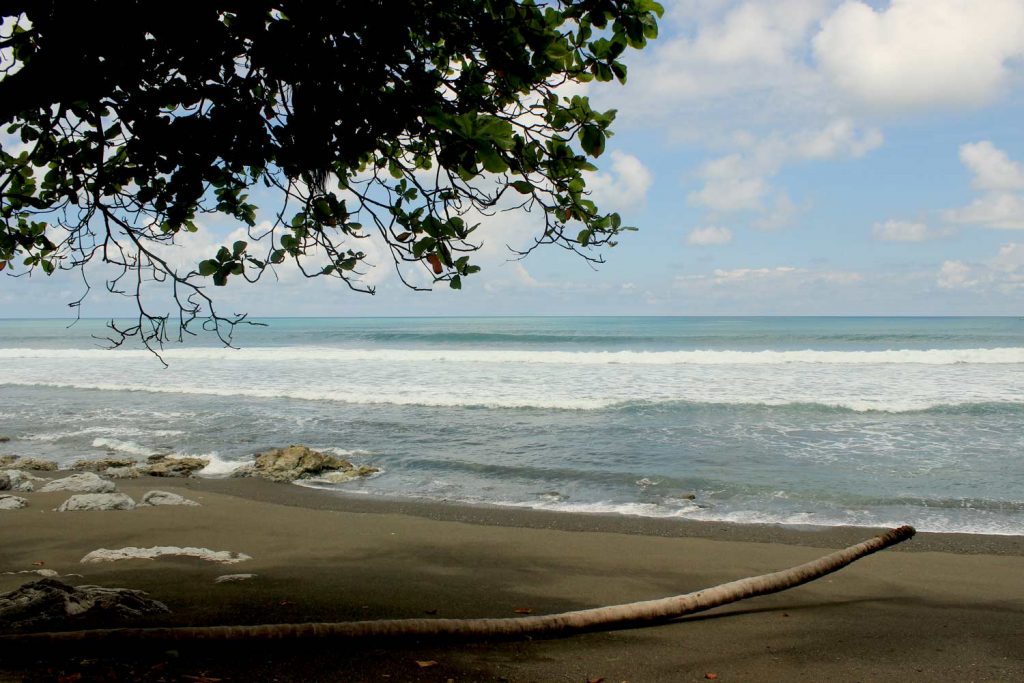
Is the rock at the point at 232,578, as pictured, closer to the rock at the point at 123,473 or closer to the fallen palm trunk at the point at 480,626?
the fallen palm trunk at the point at 480,626

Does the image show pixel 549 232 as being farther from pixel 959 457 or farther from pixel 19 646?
pixel 959 457

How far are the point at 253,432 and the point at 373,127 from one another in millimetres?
12704

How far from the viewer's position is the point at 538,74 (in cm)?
356

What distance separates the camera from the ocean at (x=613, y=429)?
9.24 m

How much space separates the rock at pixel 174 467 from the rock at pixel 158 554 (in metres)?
5.17

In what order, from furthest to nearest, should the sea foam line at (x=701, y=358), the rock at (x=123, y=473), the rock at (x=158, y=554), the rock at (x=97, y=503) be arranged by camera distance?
the sea foam line at (x=701, y=358) → the rock at (x=123, y=473) → the rock at (x=97, y=503) → the rock at (x=158, y=554)

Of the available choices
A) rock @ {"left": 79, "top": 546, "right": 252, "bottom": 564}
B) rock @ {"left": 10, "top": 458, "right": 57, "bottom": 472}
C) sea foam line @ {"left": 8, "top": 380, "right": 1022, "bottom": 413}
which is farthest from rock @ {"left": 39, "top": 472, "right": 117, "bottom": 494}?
sea foam line @ {"left": 8, "top": 380, "right": 1022, "bottom": 413}

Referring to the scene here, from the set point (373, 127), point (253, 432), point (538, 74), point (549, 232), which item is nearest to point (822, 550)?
point (549, 232)

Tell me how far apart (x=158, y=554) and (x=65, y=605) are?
1937 millimetres

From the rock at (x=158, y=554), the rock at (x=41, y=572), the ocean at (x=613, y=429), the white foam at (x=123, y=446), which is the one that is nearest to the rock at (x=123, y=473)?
the ocean at (x=613, y=429)

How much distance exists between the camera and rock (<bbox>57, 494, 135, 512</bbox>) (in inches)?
312

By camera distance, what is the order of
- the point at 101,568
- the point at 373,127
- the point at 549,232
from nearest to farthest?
the point at 373,127, the point at 549,232, the point at 101,568

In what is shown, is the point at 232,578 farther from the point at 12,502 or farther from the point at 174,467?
the point at 174,467

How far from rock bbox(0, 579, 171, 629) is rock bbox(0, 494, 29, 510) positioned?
4.81 m
